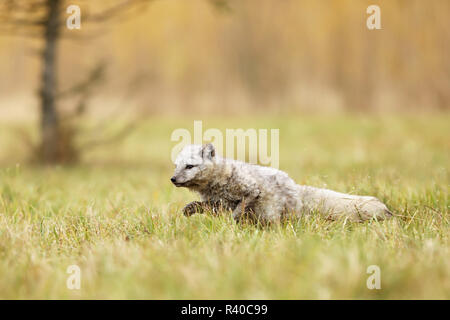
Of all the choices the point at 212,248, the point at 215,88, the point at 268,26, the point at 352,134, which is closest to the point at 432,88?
the point at 352,134

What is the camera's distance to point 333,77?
14.2 m

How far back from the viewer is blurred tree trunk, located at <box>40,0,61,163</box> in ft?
27.9

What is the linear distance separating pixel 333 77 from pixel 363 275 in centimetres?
1235

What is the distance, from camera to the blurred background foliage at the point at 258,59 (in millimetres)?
13781

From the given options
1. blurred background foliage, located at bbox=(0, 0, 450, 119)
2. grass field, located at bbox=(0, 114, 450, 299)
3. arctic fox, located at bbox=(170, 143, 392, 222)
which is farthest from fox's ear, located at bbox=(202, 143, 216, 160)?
blurred background foliage, located at bbox=(0, 0, 450, 119)

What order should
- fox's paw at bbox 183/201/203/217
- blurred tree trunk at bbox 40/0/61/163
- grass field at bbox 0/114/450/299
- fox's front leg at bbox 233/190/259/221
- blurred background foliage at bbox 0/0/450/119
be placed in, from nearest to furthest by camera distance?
1. grass field at bbox 0/114/450/299
2. fox's front leg at bbox 233/190/259/221
3. fox's paw at bbox 183/201/203/217
4. blurred tree trunk at bbox 40/0/61/163
5. blurred background foliage at bbox 0/0/450/119

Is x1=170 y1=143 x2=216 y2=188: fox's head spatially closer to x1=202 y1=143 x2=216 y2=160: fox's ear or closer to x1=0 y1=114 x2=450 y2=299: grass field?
x1=202 y1=143 x2=216 y2=160: fox's ear

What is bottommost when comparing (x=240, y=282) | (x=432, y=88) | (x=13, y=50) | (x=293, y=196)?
(x=240, y=282)

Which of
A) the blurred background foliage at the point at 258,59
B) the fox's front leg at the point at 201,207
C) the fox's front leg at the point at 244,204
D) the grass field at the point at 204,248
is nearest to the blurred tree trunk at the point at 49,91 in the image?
the grass field at the point at 204,248

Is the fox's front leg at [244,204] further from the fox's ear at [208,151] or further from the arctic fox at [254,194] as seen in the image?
the fox's ear at [208,151]

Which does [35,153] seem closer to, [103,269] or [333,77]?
[103,269]

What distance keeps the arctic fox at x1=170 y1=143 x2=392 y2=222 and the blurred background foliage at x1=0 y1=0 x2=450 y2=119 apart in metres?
10.1

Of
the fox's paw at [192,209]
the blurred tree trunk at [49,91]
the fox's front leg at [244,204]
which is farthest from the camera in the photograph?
the blurred tree trunk at [49,91]

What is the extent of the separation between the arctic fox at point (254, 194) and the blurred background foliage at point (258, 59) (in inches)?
396
